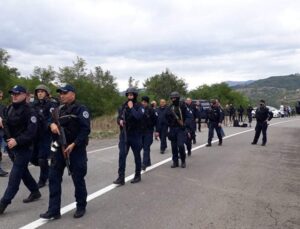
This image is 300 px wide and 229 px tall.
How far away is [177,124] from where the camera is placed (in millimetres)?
10586

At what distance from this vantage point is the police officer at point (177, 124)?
10516 mm

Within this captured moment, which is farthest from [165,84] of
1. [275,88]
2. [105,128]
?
[275,88]

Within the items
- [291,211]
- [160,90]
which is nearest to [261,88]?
[160,90]

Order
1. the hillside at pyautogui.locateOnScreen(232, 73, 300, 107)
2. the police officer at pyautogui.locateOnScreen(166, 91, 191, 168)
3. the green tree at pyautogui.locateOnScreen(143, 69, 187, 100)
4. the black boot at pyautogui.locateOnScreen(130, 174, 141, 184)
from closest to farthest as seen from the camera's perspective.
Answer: the black boot at pyautogui.locateOnScreen(130, 174, 141, 184)
the police officer at pyautogui.locateOnScreen(166, 91, 191, 168)
the green tree at pyautogui.locateOnScreen(143, 69, 187, 100)
the hillside at pyautogui.locateOnScreen(232, 73, 300, 107)

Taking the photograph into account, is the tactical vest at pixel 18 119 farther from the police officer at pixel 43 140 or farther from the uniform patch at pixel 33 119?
the police officer at pixel 43 140

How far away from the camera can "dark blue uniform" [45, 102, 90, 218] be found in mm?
5965

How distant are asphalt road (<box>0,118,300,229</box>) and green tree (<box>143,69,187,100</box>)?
54.9m

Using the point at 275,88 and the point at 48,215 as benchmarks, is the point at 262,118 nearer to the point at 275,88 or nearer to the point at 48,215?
the point at 48,215

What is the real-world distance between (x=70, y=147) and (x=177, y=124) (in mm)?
5005

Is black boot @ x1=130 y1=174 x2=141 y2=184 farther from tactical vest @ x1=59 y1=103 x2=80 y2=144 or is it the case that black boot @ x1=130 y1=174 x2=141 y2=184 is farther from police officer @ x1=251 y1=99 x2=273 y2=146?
police officer @ x1=251 y1=99 x2=273 y2=146

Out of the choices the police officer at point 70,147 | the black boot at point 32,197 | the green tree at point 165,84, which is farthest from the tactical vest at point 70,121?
the green tree at point 165,84

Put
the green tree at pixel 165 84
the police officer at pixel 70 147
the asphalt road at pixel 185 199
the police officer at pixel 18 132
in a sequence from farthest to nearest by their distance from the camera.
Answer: the green tree at pixel 165 84 → the police officer at pixel 18 132 → the police officer at pixel 70 147 → the asphalt road at pixel 185 199

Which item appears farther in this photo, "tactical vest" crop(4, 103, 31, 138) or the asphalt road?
"tactical vest" crop(4, 103, 31, 138)

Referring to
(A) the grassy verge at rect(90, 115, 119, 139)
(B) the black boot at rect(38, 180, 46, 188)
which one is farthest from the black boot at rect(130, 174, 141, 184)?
(A) the grassy verge at rect(90, 115, 119, 139)
